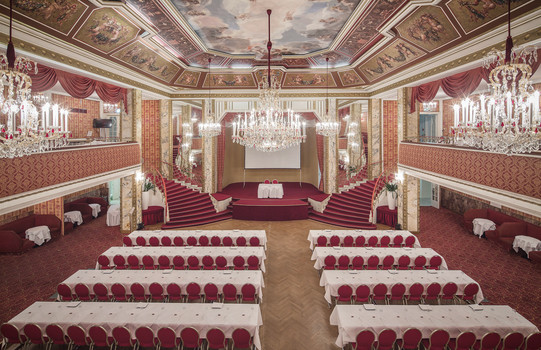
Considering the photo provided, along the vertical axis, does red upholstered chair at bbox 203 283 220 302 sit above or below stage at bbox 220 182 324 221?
below

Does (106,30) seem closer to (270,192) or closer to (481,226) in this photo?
(270,192)

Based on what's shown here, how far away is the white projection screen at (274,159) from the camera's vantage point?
20297 mm

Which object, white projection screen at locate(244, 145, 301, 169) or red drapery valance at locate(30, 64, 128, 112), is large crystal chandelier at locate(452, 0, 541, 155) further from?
white projection screen at locate(244, 145, 301, 169)

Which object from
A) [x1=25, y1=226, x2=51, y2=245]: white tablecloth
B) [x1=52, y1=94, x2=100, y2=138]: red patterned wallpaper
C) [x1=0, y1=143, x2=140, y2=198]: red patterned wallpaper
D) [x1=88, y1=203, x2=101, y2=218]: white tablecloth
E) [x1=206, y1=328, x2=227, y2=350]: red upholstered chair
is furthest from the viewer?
[x1=52, y1=94, x2=100, y2=138]: red patterned wallpaper

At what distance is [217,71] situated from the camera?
1487 cm

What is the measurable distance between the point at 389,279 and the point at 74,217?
13867mm

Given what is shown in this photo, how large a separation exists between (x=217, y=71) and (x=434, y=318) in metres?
13.4

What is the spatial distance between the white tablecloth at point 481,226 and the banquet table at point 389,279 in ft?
21.3

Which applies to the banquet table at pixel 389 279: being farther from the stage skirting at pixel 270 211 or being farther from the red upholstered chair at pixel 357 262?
the stage skirting at pixel 270 211

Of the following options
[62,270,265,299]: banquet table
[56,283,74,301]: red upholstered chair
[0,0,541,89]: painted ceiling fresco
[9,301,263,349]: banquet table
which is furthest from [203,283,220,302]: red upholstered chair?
[0,0,541,89]: painted ceiling fresco

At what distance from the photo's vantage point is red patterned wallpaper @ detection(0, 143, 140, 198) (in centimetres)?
630

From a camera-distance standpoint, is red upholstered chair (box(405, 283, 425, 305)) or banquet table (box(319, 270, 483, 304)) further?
banquet table (box(319, 270, 483, 304))

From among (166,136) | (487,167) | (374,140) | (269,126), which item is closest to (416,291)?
(487,167)

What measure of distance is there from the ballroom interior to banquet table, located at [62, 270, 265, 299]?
0.18 metres
